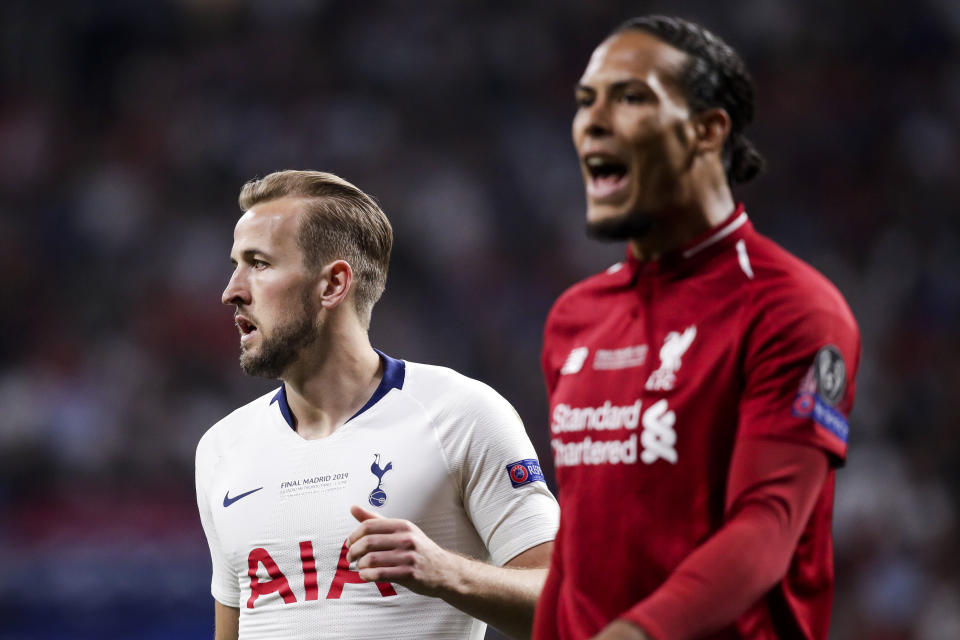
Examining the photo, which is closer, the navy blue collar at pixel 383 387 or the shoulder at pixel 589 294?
the shoulder at pixel 589 294

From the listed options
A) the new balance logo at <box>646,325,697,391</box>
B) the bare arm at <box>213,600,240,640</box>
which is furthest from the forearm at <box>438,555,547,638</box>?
the new balance logo at <box>646,325,697,391</box>

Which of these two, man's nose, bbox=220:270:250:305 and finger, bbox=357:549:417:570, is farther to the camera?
man's nose, bbox=220:270:250:305

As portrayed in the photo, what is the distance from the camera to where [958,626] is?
8703 millimetres

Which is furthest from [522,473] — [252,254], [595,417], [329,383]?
[595,417]

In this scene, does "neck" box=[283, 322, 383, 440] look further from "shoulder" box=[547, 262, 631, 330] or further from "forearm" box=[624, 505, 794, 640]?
"forearm" box=[624, 505, 794, 640]

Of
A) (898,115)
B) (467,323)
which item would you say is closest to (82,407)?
(467,323)

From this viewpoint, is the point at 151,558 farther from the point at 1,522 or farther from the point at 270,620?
the point at 270,620

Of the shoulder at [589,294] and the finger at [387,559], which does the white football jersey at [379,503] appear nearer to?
the finger at [387,559]

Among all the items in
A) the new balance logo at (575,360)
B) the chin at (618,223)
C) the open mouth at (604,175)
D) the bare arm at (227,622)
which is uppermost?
Result: the open mouth at (604,175)

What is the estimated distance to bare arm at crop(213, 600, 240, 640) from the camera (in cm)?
368

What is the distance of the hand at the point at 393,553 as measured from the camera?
2.58 meters

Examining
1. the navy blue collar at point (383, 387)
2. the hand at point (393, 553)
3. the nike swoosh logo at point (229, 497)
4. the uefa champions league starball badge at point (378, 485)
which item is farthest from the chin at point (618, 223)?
the nike swoosh logo at point (229, 497)

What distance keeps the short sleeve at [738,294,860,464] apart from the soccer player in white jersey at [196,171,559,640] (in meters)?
1.30

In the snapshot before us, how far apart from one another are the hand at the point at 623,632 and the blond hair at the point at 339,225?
2.03 m
